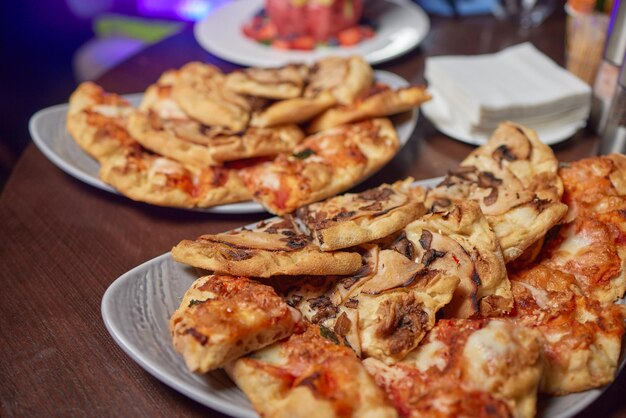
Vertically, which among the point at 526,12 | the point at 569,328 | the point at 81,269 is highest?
the point at 569,328

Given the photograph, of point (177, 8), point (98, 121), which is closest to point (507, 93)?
point (98, 121)

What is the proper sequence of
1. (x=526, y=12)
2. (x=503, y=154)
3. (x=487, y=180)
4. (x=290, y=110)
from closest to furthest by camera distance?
1. (x=487, y=180)
2. (x=503, y=154)
3. (x=290, y=110)
4. (x=526, y=12)

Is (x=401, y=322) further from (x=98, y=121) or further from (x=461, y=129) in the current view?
(x=98, y=121)

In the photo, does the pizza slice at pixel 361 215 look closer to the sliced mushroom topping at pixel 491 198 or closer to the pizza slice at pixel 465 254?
the pizza slice at pixel 465 254

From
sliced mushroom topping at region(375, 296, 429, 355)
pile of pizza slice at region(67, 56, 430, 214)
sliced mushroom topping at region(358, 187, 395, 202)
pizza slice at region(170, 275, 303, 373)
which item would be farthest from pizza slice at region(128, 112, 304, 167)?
sliced mushroom topping at region(375, 296, 429, 355)

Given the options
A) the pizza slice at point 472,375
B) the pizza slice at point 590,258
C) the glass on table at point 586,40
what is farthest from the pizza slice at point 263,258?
the glass on table at point 586,40

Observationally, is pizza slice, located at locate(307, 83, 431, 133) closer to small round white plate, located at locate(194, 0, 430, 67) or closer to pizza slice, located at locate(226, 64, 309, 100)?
pizza slice, located at locate(226, 64, 309, 100)

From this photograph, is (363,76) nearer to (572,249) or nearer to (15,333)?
(572,249)
